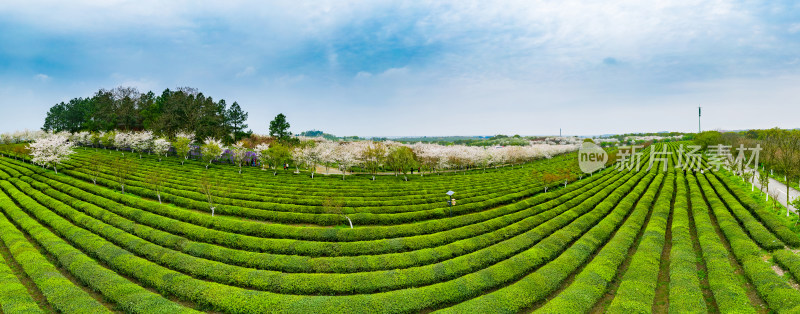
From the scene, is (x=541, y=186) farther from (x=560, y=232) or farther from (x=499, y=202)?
(x=560, y=232)

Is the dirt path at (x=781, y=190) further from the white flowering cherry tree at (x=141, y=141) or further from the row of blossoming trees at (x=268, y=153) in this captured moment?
the white flowering cherry tree at (x=141, y=141)

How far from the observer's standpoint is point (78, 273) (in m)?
14.7

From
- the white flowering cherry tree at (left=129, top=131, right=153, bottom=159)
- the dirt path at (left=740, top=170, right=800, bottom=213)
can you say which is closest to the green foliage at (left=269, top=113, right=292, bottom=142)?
the white flowering cherry tree at (left=129, top=131, right=153, bottom=159)

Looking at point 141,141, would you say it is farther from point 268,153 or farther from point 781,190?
point 781,190

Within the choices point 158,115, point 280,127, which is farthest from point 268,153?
point 158,115

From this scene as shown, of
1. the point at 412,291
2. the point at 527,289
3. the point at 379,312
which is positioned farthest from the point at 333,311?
the point at 527,289

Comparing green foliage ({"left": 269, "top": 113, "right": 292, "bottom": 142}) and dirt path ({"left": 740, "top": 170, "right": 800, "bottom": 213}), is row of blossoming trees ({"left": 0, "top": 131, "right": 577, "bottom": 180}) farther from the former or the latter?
dirt path ({"left": 740, "top": 170, "right": 800, "bottom": 213})

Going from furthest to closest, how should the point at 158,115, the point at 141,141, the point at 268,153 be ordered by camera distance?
the point at 158,115 → the point at 141,141 → the point at 268,153

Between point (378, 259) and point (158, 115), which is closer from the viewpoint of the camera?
point (378, 259)

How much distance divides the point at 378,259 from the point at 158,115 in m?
80.0

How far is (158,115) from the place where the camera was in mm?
71812

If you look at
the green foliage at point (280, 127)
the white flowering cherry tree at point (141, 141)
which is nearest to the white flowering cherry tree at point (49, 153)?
the white flowering cherry tree at point (141, 141)

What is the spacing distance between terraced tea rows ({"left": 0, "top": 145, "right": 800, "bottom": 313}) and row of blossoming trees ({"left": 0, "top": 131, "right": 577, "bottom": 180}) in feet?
74.8

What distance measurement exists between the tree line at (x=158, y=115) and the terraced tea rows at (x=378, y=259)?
43.6m
